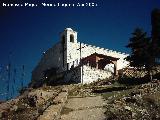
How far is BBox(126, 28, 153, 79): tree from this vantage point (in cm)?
4503

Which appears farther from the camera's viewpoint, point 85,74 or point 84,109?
point 85,74

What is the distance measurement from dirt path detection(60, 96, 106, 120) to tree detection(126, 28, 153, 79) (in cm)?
1323

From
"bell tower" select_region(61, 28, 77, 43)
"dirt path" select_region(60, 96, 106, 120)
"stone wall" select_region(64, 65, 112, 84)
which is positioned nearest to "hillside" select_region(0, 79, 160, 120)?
"dirt path" select_region(60, 96, 106, 120)

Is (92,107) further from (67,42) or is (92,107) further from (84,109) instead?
(67,42)

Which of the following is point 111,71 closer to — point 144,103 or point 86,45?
point 86,45

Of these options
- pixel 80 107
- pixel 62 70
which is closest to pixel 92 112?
pixel 80 107

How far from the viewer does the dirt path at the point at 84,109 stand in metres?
25.9

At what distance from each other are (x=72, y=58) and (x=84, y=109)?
124 feet

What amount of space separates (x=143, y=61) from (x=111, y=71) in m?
15.5

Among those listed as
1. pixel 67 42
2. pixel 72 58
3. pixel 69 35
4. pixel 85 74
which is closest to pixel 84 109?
pixel 85 74

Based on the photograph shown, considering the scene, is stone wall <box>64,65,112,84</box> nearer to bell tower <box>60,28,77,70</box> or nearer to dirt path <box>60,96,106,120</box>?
bell tower <box>60,28,77,70</box>

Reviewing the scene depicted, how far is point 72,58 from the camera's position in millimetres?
66125

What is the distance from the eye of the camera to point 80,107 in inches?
1163

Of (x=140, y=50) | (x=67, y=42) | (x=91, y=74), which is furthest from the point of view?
(x=67, y=42)
